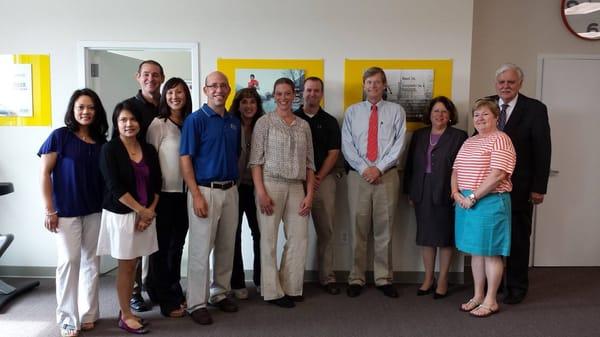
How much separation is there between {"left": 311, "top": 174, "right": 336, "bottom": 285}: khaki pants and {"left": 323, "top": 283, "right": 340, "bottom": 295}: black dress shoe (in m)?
0.03

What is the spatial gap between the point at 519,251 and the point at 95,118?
3076 mm

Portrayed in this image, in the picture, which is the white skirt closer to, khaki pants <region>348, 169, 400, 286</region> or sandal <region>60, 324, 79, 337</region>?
sandal <region>60, 324, 79, 337</region>

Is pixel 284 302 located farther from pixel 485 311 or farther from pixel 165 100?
pixel 165 100

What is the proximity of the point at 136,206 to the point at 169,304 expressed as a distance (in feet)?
2.64

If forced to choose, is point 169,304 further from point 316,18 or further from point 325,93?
point 316,18

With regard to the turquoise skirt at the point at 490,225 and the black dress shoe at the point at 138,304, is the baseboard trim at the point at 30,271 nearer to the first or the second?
the black dress shoe at the point at 138,304

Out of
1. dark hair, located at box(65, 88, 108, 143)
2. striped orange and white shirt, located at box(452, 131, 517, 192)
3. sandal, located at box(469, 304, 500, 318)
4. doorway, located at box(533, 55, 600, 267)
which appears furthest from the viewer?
doorway, located at box(533, 55, 600, 267)

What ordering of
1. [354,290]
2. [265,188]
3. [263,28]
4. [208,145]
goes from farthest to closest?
[263,28] < [354,290] < [265,188] < [208,145]

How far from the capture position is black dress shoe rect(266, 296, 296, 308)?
3068 millimetres

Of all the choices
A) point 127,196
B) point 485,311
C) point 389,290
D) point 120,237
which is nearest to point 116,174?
point 127,196

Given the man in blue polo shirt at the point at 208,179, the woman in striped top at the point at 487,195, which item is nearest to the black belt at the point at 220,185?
the man in blue polo shirt at the point at 208,179

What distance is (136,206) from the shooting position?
249 centimetres

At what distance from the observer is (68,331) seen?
2627 millimetres

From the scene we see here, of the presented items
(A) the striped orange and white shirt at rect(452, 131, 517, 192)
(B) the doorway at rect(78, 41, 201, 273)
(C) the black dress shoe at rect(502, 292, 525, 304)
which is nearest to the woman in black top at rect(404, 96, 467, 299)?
(A) the striped orange and white shirt at rect(452, 131, 517, 192)
